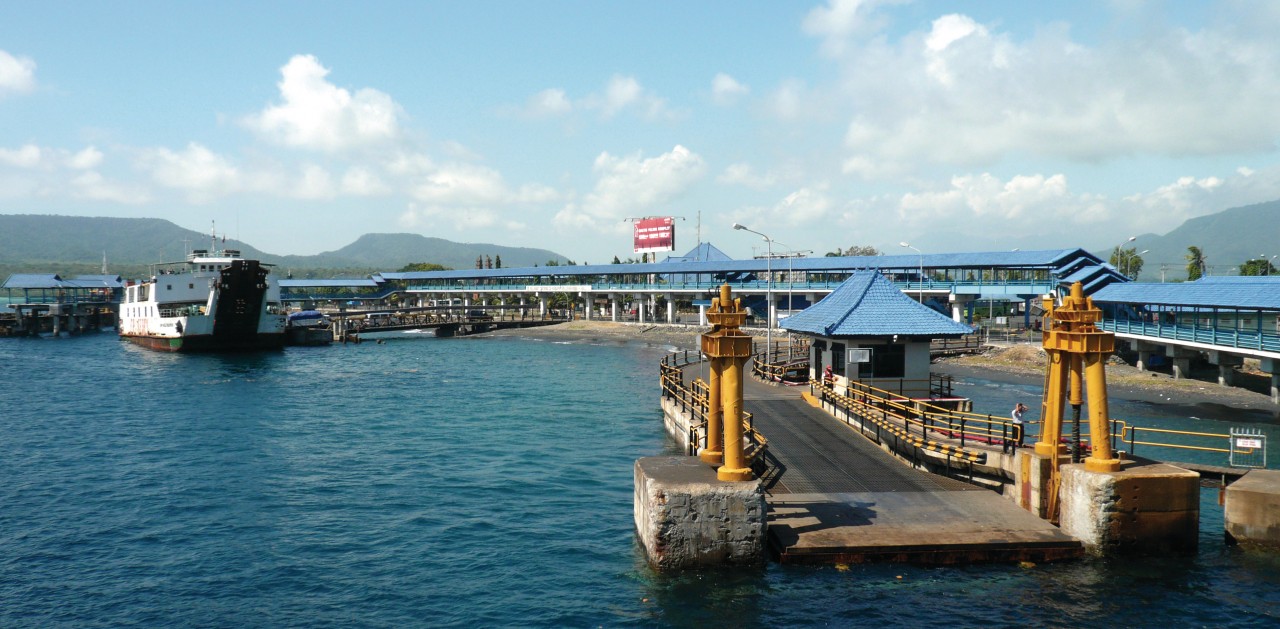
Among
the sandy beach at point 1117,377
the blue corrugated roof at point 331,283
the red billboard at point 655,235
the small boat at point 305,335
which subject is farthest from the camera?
the blue corrugated roof at point 331,283

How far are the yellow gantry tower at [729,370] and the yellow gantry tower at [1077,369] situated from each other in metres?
7.42

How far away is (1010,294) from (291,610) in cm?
6723

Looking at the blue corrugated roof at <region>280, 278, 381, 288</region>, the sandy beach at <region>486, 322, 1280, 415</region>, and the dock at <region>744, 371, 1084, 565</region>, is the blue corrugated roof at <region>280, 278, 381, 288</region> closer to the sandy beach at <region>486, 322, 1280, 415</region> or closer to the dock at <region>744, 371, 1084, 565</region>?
the sandy beach at <region>486, 322, 1280, 415</region>

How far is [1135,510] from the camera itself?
696 inches

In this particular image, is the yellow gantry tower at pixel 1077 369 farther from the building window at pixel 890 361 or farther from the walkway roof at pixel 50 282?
the walkway roof at pixel 50 282

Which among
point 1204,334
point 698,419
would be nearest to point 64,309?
point 698,419

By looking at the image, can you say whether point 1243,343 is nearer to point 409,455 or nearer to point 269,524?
point 409,455

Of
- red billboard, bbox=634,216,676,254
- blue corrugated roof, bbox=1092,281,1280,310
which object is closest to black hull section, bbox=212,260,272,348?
red billboard, bbox=634,216,676,254

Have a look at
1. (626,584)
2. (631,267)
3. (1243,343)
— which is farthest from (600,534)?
(631,267)

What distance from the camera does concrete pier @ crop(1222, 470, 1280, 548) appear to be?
1851 cm

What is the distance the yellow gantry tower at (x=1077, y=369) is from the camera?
1817 centimetres

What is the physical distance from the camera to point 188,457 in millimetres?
32156

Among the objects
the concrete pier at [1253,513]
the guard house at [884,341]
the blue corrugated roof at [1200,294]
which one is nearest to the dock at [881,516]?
the concrete pier at [1253,513]

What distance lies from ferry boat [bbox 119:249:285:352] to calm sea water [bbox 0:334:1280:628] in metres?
33.4
